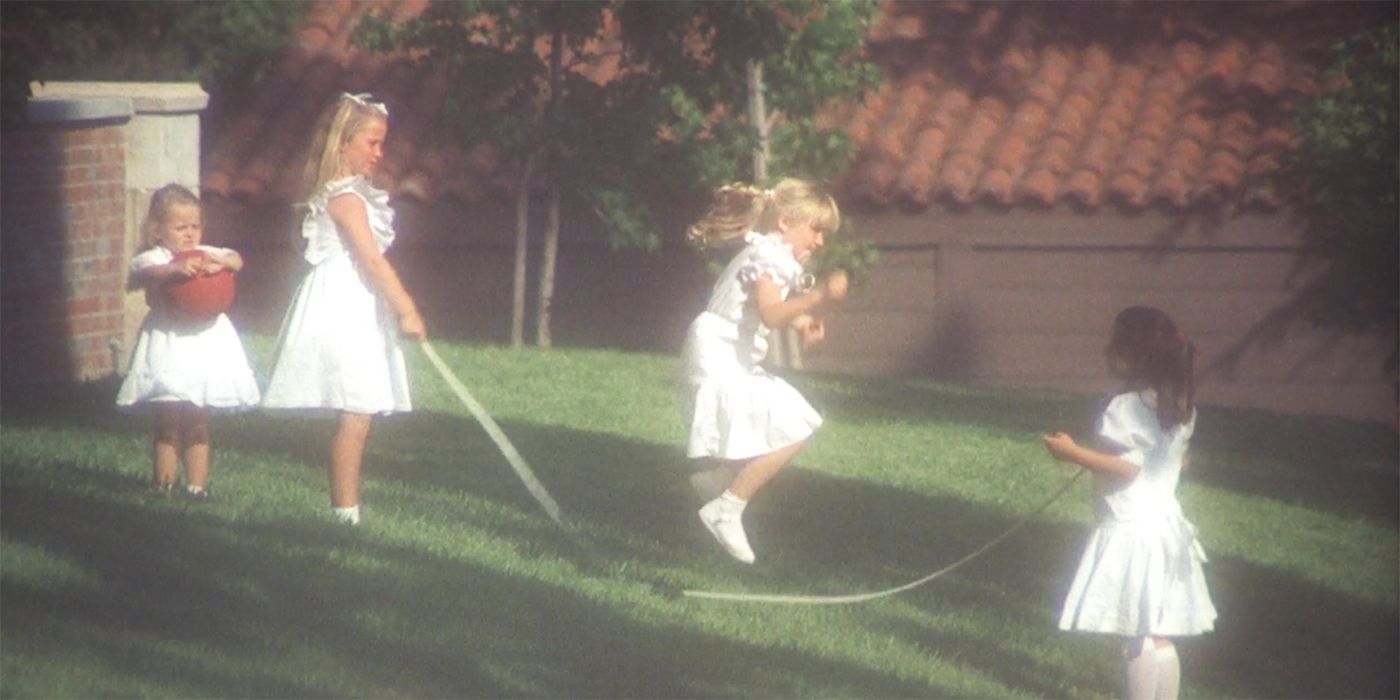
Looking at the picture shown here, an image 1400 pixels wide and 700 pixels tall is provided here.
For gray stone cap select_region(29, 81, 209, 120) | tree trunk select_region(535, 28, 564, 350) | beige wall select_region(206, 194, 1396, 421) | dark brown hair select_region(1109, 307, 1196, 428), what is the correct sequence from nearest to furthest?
dark brown hair select_region(1109, 307, 1196, 428) → gray stone cap select_region(29, 81, 209, 120) → tree trunk select_region(535, 28, 564, 350) → beige wall select_region(206, 194, 1396, 421)

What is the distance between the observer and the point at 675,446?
35.0 ft

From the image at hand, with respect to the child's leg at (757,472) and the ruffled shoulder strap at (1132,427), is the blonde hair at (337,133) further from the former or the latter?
the ruffled shoulder strap at (1132,427)

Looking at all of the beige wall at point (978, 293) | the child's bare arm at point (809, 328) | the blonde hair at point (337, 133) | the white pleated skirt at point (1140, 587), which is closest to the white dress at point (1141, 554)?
the white pleated skirt at point (1140, 587)

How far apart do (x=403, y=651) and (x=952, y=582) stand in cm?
297

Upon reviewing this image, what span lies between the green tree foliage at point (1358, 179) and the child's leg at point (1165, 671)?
897cm

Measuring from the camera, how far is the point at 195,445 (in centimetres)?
745

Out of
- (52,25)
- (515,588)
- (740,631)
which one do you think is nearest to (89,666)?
(515,588)

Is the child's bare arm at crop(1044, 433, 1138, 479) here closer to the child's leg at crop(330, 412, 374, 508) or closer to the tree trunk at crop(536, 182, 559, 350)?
the child's leg at crop(330, 412, 374, 508)

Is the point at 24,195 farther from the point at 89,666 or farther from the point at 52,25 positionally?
the point at 89,666

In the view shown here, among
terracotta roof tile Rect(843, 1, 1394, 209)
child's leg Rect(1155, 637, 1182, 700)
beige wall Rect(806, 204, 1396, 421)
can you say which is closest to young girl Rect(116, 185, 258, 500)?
child's leg Rect(1155, 637, 1182, 700)

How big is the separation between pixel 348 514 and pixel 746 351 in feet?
5.26

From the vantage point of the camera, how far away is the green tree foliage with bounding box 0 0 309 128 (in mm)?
9000

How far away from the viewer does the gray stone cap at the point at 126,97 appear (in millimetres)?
11469

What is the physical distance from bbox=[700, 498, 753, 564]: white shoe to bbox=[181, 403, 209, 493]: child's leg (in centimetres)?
176
